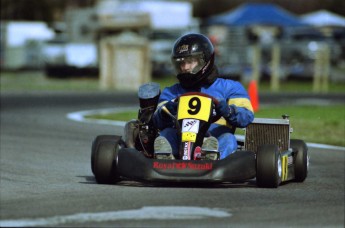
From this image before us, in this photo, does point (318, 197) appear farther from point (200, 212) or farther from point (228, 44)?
point (228, 44)

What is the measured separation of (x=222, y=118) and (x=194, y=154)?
2.41 ft

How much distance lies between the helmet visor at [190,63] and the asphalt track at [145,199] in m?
1.07

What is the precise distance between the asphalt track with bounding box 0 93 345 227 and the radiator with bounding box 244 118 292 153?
40 cm

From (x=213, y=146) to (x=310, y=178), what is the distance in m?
1.80

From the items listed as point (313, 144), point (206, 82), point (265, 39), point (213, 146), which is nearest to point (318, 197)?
point (213, 146)

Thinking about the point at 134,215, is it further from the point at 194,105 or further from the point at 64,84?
the point at 64,84

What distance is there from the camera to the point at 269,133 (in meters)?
9.62

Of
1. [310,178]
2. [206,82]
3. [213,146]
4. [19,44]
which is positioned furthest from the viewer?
[19,44]

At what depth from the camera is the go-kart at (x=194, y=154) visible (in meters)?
8.41

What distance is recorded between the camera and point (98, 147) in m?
8.99

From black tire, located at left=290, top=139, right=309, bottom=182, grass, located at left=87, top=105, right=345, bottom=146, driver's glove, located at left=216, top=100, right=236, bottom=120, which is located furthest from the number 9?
grass, located at left=87, top=105, right=345, bottom=146

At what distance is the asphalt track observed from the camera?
21.9 feet

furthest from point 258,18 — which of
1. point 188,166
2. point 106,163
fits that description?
point 188,166

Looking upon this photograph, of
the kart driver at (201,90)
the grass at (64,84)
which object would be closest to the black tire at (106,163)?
the kart driver at (201,90)
